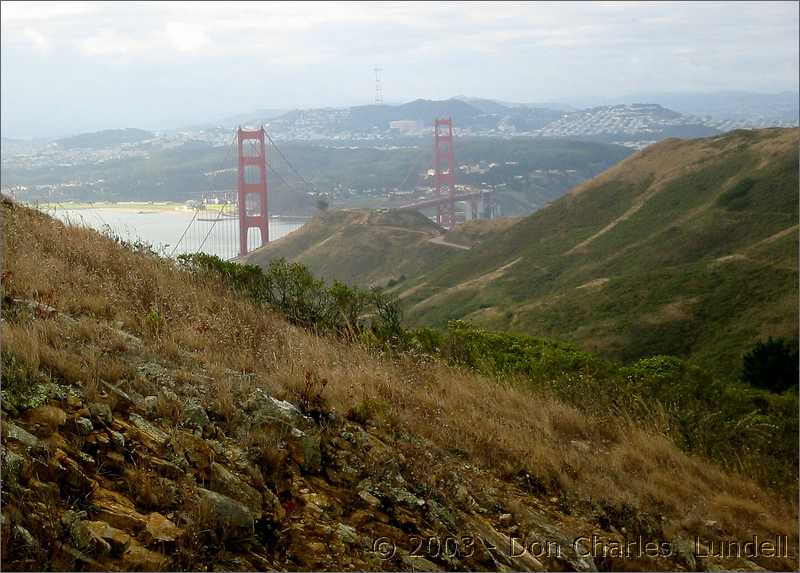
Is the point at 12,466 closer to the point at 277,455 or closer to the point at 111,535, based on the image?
the point at 111,535

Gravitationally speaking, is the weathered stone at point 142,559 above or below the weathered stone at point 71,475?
below

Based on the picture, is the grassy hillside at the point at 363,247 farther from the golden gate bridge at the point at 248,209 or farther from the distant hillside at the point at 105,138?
the distant hillside at the point at 105,138

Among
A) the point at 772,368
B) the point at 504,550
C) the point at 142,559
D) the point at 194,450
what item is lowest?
the point at 772,368

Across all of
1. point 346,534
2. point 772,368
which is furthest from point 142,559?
point 772,368

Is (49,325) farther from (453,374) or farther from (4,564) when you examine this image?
(453,374)

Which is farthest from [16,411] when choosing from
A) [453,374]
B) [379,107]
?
[379,107]

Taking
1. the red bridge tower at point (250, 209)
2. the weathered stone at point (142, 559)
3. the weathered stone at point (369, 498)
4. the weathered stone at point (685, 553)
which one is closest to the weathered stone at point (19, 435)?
the weathered stone at point (142, 559)

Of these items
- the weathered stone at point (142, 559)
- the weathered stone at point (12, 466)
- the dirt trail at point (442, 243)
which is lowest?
the dirt trail at point (442, 243)
